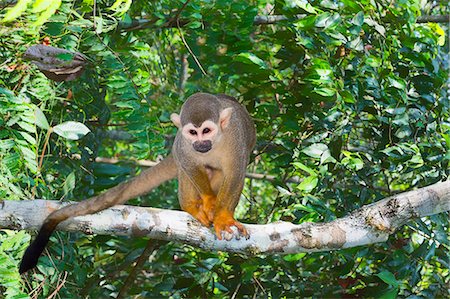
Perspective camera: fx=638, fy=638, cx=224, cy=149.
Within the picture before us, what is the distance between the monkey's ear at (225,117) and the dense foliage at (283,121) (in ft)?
1.07

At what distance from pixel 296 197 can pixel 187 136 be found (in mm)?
777

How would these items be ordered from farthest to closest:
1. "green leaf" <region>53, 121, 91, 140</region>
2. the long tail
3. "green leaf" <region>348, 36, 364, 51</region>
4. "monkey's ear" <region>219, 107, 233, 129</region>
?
1. "green leaf" <region>348, 36, 364, 51</region>
2. "monkey's ear" <region>219, 107, 233, 129</region>
3. "green leaf" <region>53, 121, 91, 140</region>
4. the long tail

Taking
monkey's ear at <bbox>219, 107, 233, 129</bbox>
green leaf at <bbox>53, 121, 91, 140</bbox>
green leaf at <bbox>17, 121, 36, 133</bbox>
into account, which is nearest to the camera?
green leaf at <bbox>53, 121, 91, 140</bbox>

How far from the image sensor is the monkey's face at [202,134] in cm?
327

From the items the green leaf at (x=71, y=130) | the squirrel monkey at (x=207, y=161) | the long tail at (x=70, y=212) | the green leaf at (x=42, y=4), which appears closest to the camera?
the green leaf at (x=42, y=4)

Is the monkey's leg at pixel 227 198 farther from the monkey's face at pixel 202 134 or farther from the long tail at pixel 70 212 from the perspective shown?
the long tail at pixel 70 212

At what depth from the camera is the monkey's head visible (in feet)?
10.7

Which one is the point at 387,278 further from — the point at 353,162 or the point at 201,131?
the point at 201,131

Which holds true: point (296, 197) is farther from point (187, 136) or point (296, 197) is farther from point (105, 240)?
point (105, 240)

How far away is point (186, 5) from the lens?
12.9 feet

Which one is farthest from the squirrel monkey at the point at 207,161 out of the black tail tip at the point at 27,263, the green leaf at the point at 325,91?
the black tail tip at the point at 27,263

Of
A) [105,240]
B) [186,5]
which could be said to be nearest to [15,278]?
[105,240]

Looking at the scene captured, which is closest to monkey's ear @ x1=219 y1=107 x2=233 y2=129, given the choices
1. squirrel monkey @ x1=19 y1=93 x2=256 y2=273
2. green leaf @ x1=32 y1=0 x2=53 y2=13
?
squirrel monkey @ x1=19 y1=93 x2=256 y2=273

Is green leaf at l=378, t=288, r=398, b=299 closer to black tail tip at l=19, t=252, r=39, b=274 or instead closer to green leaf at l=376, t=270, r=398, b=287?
green leaf at l=376, t=270, r=398, b=287
